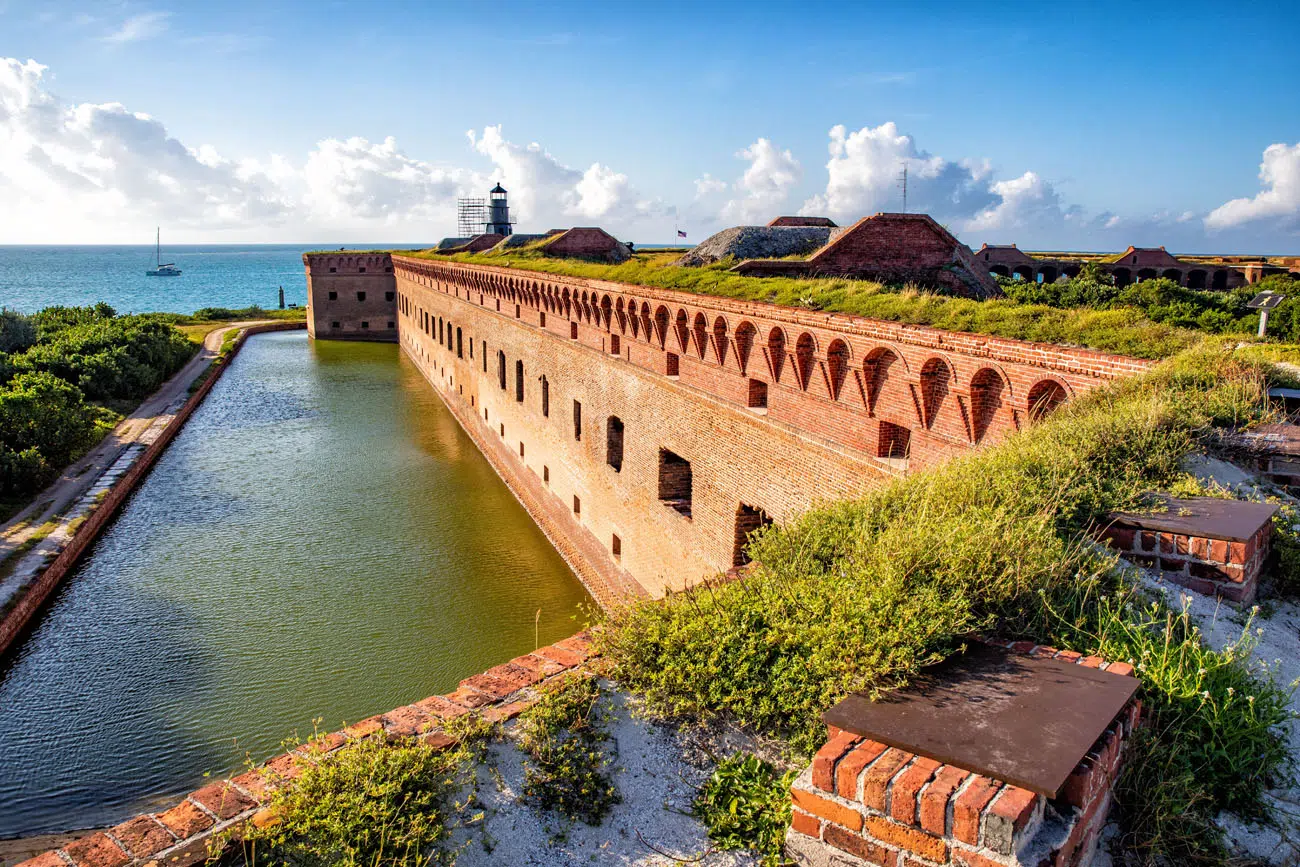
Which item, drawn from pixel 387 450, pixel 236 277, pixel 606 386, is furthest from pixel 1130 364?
pixel 236 277

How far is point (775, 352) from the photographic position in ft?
29.9

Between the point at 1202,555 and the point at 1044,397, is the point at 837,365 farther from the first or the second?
the point at 1202,555

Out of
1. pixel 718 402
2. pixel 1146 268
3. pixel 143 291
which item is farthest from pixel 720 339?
pixel 143 291

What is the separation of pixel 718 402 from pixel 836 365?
7.34 feet

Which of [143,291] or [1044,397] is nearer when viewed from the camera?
[1044,397]

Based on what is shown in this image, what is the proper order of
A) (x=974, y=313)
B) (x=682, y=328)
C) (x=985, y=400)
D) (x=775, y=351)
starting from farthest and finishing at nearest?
(x=682, y=328)
(x=775, y=351)
(x=974, y=313)
(x=985, y=400)

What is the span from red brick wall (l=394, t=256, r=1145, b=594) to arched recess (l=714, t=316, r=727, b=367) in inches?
0.7

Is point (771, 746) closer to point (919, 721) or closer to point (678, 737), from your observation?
point (678, 737)

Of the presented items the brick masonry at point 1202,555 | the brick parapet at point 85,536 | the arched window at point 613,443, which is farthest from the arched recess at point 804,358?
the brick parapet at point 85,536

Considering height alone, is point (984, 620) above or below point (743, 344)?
below

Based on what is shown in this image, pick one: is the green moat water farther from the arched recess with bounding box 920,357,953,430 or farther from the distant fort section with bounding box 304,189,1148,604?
the arched recess with bounding box 920,357,953,430

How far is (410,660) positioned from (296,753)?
7.70 m

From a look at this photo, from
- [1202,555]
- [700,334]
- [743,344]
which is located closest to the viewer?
[1202,555]

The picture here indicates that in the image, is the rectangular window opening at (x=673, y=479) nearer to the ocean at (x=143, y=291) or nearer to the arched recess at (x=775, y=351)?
the arched recess at (x=775, y=351)
